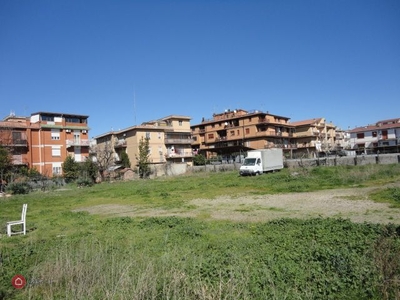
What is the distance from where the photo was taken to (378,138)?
80375mm

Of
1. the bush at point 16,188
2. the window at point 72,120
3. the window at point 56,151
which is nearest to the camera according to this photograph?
the bush at point 16,188

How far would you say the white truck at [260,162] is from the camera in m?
37.8

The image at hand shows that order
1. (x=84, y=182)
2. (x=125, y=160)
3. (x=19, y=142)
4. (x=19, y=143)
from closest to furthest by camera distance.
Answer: (x=84, y=182) → (x=19, y=143) → (x=19, y=142) → (x=125, y=160)

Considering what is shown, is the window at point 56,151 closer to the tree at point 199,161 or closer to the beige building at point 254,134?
the tree at point 199,161

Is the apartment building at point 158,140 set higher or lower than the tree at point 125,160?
higher

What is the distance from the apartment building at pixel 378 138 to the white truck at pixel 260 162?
48.0m

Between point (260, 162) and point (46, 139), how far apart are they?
37.7 meters

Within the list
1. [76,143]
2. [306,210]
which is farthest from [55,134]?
[306,210]

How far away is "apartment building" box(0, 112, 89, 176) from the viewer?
4806 centimetres

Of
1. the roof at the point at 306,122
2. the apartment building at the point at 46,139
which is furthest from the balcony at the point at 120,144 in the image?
the roof at the point at 306,122

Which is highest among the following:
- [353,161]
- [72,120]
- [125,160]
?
[72,120]

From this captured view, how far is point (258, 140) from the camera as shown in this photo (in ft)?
246

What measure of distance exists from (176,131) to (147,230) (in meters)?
58.1

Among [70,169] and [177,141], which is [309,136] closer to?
[177,141]
